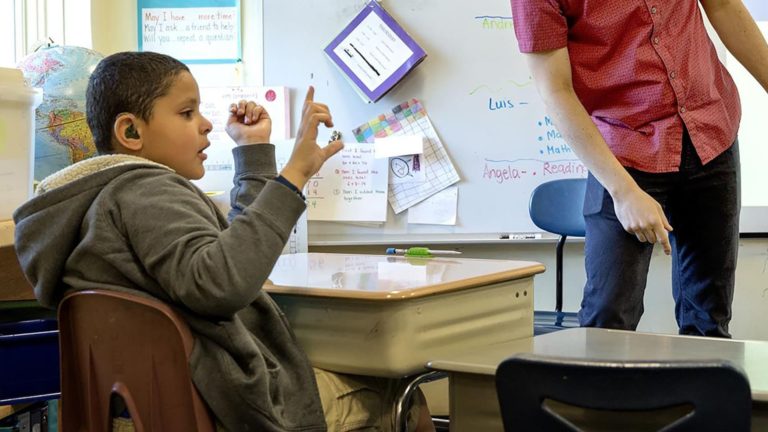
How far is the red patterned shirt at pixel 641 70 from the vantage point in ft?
5.24

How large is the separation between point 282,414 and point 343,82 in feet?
6.34

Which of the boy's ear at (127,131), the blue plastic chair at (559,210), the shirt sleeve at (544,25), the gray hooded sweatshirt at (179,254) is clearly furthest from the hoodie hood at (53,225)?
the blue plastic chair at (559,210)

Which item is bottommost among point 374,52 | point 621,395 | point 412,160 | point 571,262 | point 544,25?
point 571,262

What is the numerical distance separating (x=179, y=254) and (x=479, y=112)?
6.45ft

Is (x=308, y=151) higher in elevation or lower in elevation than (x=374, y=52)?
lower

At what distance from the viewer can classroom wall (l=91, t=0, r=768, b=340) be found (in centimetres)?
291

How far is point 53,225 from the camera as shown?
3.86 feet

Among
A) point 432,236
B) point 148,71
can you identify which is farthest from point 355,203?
point 148,71

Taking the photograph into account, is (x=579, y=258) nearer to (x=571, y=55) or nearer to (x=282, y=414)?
(x=571, y=55)

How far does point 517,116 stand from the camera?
9.60ft

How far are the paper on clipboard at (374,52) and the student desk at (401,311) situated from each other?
1.49 m

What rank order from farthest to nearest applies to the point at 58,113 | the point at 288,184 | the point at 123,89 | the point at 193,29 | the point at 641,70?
the point at 193,29, the point at 58,113, the point at 641,70, the point at 123,89, the point at 288,184

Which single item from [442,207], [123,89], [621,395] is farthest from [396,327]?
[442,207]

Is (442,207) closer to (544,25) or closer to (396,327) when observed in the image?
(544,25)
